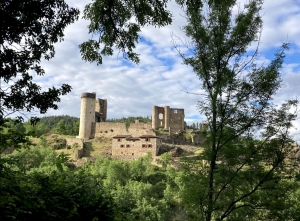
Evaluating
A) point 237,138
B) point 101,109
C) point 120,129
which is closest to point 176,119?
point 120,129

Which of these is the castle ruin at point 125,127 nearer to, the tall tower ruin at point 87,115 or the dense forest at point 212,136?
the tall tower ruin at point 87,115

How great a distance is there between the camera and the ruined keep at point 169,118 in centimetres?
6962

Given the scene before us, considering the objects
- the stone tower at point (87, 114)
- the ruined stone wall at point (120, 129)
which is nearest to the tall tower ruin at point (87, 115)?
the stone tower at point (87, 114)

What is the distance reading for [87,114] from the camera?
67.8m

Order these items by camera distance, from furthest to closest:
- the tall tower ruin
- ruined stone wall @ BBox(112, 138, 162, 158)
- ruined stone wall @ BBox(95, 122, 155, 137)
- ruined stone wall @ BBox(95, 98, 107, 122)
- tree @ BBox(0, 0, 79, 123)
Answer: ruined stone wall @ BBox(95, 98, 107, 122) < the tall tower ruin < ruined stone wall @ BBox(95, 122, 155, 137) < ruined stone wall @ BBox(112, 138, 162, 158) < tree @ BBox(0, 0, 79, 123)

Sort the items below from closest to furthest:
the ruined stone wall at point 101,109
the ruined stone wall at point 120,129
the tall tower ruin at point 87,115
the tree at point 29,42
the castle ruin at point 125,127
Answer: the tree at point 29,42 → the castle ruin at point 125,127 → the ruined stone wall at point 120,129 → the tall tower ruin at point 87,115 → the ruined stone wall at point 101,109

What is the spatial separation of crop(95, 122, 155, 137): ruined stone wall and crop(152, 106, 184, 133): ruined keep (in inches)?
147

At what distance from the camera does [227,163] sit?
10.5m

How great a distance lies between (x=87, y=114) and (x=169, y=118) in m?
16.6

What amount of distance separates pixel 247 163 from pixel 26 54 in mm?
7000

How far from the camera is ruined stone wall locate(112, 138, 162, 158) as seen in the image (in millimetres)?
56125

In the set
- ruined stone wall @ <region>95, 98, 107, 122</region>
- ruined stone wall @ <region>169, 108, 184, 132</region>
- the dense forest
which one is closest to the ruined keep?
ruined stone wall @ <region>169, 108, 184, 132</region>

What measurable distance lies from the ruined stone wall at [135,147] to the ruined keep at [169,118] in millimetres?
11879

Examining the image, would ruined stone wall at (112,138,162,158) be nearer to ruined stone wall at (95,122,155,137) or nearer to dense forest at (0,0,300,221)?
ruined stone wall at (95,122,155,137)
